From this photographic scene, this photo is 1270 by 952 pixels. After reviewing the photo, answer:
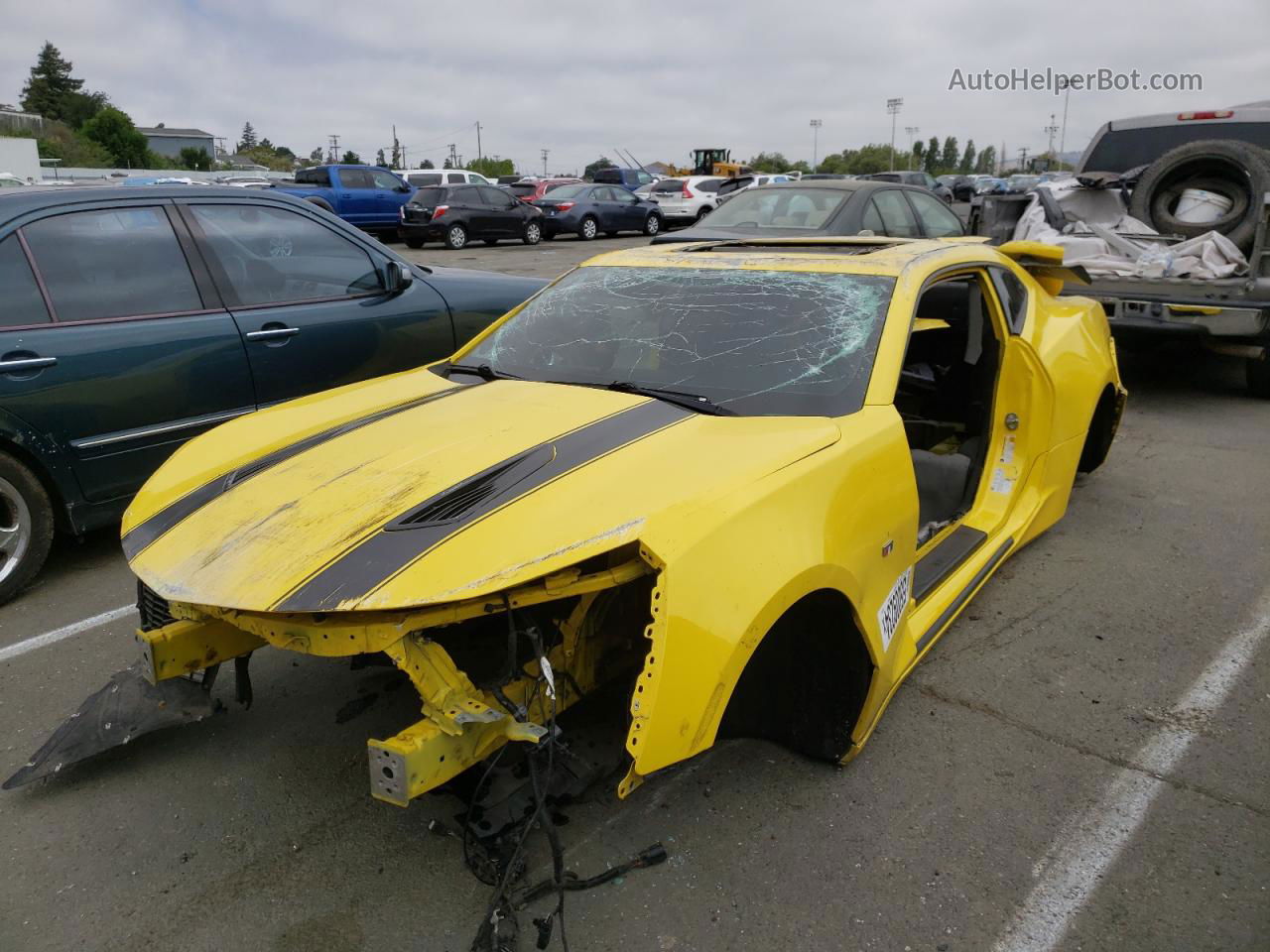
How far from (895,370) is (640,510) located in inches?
44.3

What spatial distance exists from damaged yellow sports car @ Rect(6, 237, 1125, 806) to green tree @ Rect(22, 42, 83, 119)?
91950 mm

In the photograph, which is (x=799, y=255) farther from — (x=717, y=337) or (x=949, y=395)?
(x=949, y=395)

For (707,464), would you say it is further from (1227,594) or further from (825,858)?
(1227,594)

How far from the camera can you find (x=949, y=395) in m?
4.52

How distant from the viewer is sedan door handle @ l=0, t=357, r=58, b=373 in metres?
3.62

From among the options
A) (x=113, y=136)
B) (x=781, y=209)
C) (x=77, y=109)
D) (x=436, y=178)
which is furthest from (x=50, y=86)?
(x=781, y=209)

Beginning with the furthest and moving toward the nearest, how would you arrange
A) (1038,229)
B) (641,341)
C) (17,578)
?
1. (1038,229)
2. (17,578)
3. (641,341)

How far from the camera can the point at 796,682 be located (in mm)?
2488

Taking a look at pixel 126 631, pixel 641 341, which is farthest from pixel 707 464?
pixel 126 631

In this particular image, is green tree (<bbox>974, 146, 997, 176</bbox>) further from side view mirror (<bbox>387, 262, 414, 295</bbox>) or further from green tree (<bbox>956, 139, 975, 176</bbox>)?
side view mirror (<bbox>387, 262, 414, 295</bbox>)

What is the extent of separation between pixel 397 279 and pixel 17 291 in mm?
1812

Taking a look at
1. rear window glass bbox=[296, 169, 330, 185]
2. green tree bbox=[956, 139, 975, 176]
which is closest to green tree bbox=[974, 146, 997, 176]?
green tree bbox=[956, 139, 975, 176]

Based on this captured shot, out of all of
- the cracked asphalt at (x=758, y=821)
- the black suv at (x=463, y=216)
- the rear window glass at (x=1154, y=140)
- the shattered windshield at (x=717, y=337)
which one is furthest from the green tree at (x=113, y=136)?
the cracked asphalt at (x=758, y=821)

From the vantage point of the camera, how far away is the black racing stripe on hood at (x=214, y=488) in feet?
7.81
